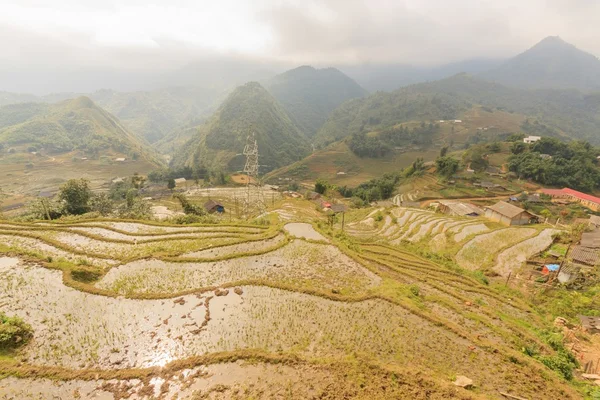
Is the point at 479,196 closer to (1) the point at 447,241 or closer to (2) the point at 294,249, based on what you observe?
(1) the point at 447,241

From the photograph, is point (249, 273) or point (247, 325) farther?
point (249, 273)

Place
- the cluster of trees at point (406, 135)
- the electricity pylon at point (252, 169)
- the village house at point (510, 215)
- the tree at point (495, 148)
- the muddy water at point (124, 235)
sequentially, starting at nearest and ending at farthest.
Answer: the muddy water at point (124, 235), the electricity pylon at point (252, 169), the village house at point (510, 215), the tree at point (495, 148), the cluster of trees at point (406, 135)

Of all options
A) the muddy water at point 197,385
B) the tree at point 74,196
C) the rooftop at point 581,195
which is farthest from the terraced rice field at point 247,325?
the rooftop at point 581,195

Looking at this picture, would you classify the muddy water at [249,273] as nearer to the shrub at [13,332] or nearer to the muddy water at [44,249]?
the muddy water at [44,249]

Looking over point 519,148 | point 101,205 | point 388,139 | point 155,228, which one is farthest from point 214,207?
point 388,139

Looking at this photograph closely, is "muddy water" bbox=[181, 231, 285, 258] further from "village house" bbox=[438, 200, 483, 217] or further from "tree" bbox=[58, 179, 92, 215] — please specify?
"village house" bbox=[438, 200, 483, 217]

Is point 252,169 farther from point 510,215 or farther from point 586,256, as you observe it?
point 510,215

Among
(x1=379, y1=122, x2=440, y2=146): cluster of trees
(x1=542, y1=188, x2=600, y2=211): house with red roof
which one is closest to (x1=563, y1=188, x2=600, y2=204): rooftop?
(x1=542, y1=188, x2=600, y2=211): house with red roof
